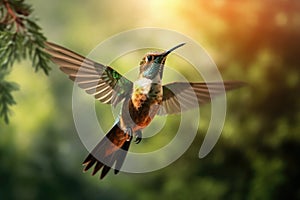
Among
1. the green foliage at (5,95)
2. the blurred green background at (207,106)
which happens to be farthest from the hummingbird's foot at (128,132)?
the green foliage at (5,95)

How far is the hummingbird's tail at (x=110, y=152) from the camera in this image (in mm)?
982

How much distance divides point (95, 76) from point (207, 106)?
0.72ft

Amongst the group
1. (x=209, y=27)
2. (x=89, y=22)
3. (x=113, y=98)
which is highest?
(x=209, y=27)

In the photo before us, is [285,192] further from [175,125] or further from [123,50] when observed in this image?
[123,50]

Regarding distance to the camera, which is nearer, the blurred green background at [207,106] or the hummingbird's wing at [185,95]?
the hummingbird's wing at [185,95]

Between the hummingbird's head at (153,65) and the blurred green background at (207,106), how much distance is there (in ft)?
0.25

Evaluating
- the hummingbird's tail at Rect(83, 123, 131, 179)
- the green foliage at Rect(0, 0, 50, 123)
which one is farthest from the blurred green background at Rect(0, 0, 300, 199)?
the green foliage at Rect(0, 0, 50, 123)

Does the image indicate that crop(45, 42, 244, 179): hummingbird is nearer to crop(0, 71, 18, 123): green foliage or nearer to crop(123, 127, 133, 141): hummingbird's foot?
crop(123, 127, 133, 141): hummingbird's foot

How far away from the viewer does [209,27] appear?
3.47ft

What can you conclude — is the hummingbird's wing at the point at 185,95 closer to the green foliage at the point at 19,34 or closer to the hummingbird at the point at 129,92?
the hummingbird at the point at 129,92

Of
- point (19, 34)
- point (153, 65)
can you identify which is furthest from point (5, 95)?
point (153, 65)

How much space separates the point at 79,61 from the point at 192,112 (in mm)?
226

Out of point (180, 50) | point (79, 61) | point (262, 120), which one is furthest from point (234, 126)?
point (79, 61)

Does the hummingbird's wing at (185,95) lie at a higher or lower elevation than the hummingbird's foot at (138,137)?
higher
